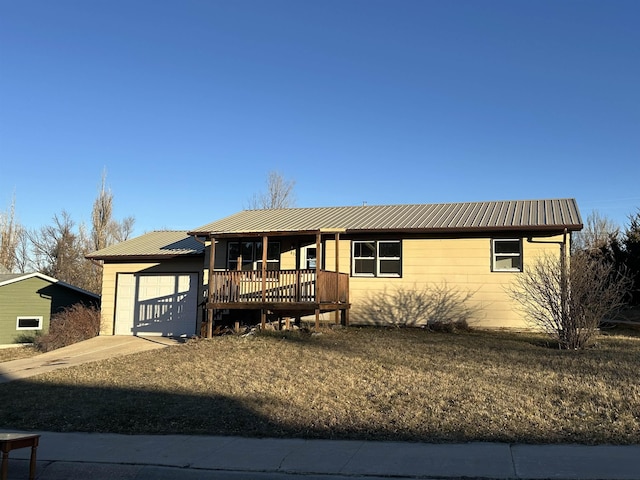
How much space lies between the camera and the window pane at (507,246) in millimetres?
16781

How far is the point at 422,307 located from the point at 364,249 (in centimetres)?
276

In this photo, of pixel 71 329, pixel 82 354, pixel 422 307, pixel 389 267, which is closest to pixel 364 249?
pixel 389 267

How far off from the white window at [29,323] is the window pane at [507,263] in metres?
19.9

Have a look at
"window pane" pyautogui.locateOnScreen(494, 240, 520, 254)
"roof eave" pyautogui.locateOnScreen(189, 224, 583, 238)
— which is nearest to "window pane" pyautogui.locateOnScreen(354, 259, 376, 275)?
"roof eave" pyautogui.locateOnScreen(189, 224, 583, 238)

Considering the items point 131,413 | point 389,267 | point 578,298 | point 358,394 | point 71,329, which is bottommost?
point 131,413

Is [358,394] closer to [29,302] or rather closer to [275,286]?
[275,286]

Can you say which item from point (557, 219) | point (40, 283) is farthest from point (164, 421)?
point (40, 283)

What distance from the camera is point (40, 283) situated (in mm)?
24438

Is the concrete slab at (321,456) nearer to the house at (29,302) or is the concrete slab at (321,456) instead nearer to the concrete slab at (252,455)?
the concrete slab at (252,455)

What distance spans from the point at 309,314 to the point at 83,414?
1009cm

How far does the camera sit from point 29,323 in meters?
→ 24.2

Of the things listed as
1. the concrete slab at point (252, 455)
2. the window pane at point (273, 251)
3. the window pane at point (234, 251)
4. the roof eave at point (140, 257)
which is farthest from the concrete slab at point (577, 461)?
the roof eave at point (140, 257)

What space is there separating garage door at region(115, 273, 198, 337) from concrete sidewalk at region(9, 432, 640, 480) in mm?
12049

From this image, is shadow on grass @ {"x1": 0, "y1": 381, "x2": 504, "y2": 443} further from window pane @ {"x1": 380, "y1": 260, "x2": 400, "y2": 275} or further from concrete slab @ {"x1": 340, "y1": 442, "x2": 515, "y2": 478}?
window pane @ {"x1": 380, "y1": 260, "x2": 400, "y2": 275}
